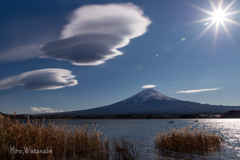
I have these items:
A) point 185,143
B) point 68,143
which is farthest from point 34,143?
point 185,143

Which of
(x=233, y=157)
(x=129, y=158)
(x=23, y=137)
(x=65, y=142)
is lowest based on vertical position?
(x=233, y=157)

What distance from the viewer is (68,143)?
1658 cm

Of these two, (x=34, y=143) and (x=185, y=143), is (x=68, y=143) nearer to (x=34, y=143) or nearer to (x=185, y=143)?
(x=34, y=143)

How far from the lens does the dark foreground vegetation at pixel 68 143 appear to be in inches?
448

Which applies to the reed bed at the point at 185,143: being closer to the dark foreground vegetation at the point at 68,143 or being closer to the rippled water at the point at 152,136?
the dark foreground vegetation at the point at 68,143

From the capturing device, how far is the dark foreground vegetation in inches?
448

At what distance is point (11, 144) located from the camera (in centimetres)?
1180

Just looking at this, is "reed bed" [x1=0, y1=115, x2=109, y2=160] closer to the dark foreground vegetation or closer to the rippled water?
the dark foreground vegetation

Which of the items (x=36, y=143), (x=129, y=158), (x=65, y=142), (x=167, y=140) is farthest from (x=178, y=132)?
(x=36, y=143)

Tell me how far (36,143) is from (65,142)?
16.9ft

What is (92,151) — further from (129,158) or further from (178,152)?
(178,152)

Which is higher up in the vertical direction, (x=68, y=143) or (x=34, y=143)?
(x=34, y=143)

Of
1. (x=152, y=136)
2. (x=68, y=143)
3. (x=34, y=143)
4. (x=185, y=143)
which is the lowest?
(x=152, y=136)

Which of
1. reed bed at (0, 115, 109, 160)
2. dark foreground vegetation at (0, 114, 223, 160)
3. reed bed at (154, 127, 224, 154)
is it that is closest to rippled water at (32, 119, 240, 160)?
reed bed at (154, 127, 224, 154)
